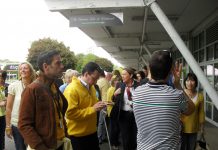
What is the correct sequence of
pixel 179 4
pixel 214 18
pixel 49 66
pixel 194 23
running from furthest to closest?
pixel 194 23, pixel 214 18, pixel 179 4, pixel 49 66

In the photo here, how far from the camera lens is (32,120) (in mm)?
3352

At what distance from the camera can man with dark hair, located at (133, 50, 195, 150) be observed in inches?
108

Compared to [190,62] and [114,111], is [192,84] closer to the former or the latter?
[190,62]

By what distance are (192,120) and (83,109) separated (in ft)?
6.27

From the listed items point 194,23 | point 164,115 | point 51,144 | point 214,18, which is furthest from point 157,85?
point 194,23

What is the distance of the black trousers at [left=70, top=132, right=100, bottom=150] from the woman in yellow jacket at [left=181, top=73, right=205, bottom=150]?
1.56m

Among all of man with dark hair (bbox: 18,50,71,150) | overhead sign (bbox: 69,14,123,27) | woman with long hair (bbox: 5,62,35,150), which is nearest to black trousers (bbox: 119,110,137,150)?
woman with long hair (bbox: 5,62,35,150)

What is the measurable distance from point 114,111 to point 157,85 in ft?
13.1

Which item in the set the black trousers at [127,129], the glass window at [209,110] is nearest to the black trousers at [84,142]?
the black trousers at [127,129]

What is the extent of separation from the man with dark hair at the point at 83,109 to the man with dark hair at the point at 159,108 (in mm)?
1790

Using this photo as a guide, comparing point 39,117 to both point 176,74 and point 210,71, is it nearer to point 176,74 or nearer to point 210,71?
point 176,74

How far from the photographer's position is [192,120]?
18.0ft

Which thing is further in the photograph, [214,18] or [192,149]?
[214,18]

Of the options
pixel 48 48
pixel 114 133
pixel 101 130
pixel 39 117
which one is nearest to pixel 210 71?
pixel 101 130
